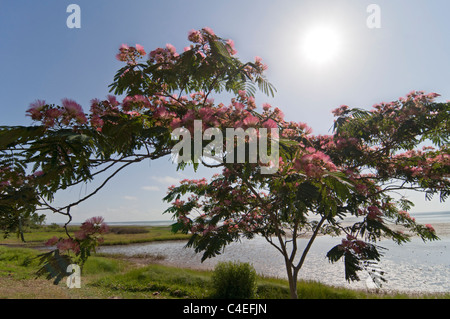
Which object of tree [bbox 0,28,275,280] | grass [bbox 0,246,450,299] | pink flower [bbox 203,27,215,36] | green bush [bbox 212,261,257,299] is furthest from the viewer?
grass [bbox 0,246,450,299]

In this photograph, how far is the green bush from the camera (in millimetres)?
8016

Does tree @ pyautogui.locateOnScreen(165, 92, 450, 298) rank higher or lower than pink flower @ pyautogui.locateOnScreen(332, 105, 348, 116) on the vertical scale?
lower

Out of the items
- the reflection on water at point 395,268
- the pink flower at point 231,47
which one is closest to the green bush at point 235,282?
the reflection on water at point 395,268

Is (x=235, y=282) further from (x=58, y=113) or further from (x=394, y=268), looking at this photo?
(x=394, y=268)

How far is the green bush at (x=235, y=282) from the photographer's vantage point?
8016 mm

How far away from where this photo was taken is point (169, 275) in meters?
11.1

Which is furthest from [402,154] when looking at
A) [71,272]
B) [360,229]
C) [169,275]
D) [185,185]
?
[169,275]

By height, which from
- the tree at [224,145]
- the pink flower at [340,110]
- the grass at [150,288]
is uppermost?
the pink flower at [340,110]

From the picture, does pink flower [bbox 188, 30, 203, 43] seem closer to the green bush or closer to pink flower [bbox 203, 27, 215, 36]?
pink flower [bbox 203, 27, 215, 36]

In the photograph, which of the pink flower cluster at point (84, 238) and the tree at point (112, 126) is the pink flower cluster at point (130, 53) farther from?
the pink flower cluster at point (84, 238)

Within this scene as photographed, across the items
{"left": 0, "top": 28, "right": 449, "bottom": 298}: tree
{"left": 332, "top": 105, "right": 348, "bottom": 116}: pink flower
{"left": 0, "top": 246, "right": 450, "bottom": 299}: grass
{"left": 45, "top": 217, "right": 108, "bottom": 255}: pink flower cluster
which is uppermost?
{"left": 332, "top": 105, "right": 348, "bottom": 116}: pink flower

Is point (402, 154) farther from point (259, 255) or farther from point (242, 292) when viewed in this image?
point (259, 255)

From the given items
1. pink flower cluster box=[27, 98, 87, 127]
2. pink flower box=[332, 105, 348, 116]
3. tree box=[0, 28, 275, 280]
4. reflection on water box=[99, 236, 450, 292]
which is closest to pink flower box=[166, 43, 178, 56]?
tree box=[0, 28, 275, 280]

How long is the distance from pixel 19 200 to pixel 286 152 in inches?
107
